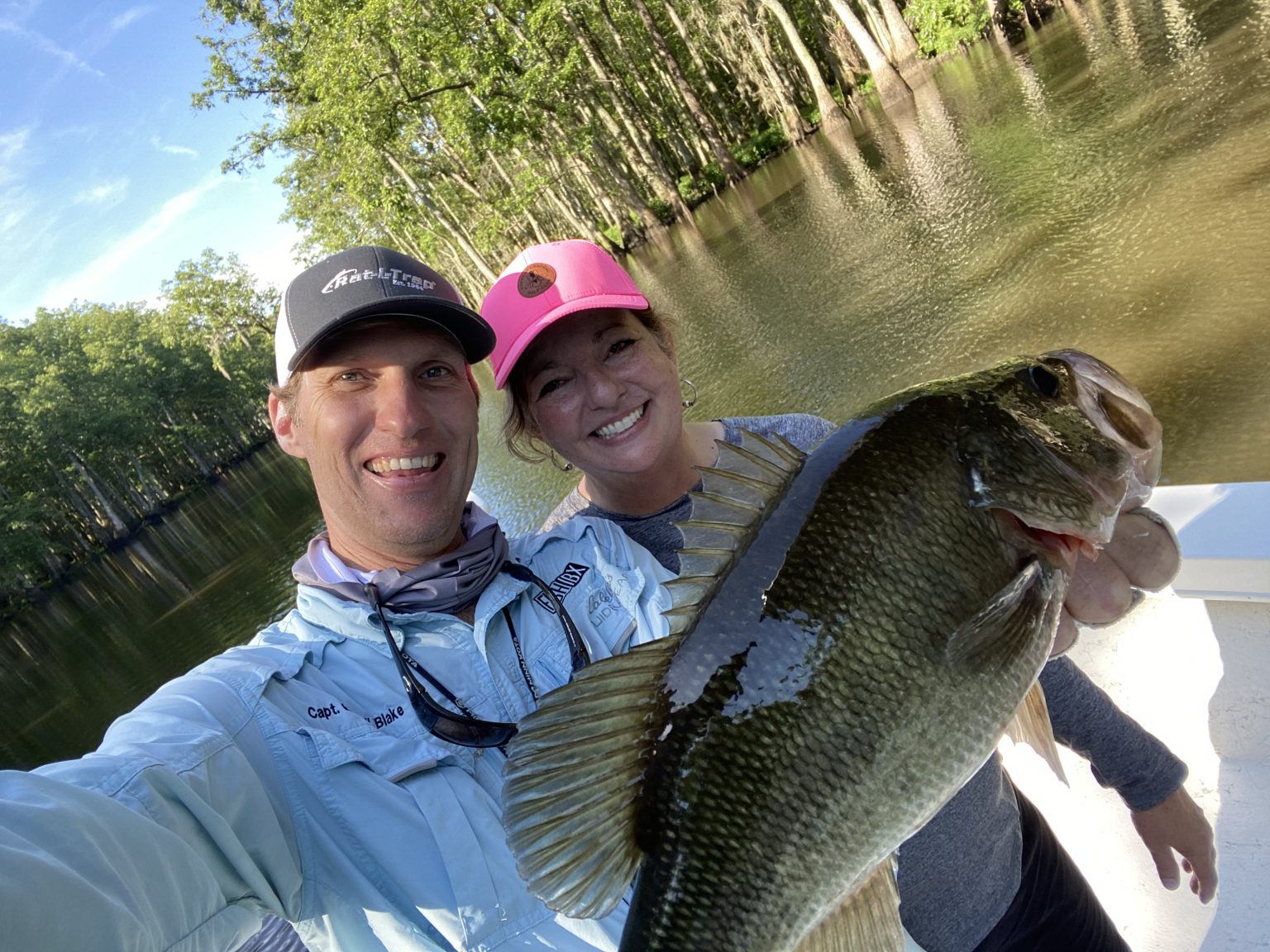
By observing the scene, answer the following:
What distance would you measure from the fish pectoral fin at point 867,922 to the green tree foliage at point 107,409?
53.2 m

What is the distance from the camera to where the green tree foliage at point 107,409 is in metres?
48.0

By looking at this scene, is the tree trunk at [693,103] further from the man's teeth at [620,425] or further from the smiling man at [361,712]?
the smiling man at [361,712]

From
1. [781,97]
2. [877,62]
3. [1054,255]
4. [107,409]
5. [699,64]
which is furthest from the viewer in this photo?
[107,409]

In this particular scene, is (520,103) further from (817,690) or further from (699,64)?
(817,690)

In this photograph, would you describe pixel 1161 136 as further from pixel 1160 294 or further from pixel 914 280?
pixel 1160 294

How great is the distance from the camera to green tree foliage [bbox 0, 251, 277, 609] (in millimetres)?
48000

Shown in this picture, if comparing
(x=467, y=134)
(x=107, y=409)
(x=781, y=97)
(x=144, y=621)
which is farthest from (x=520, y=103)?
(x=107, y=409)

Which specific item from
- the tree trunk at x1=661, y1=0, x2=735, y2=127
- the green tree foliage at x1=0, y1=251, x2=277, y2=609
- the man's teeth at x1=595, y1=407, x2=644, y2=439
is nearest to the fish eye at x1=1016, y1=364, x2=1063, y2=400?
the man's teeth at x1=595, y1=407, x2=644, y2=439

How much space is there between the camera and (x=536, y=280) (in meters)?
2.95

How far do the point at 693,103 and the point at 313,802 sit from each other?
113 ft

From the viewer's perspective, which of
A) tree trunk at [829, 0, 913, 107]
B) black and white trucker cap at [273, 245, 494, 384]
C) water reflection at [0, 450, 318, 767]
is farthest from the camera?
tree trunk at [829, 0, 913, 107]

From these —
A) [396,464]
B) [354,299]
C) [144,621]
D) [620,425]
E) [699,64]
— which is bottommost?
[144,621]

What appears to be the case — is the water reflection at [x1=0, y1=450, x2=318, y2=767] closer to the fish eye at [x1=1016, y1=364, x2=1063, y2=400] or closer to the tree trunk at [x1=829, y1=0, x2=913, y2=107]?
the fish eye at [x1=1016, y1=364, x2=1063, y2=400]

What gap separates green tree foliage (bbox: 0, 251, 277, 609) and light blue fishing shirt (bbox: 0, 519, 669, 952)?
5230 centimetres
